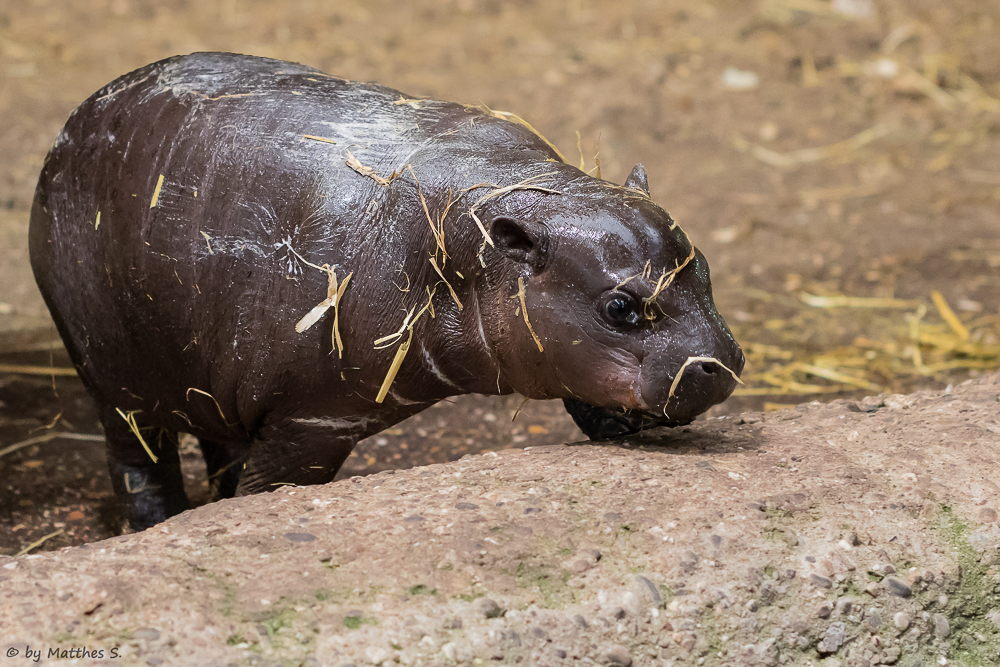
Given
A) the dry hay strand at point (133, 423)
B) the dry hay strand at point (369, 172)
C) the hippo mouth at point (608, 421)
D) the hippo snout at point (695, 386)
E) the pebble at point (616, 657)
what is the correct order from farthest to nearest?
1. the dry hay strand at point (133, 423)
2. the hippo mouth at point (608, 421)
3. the dry hay strand at point (369, 172)
4. the hippo snout at point (695, 386)
5. the pebble at point (616, 657)

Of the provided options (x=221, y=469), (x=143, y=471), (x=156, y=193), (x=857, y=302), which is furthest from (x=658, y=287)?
(x=857, y=302)

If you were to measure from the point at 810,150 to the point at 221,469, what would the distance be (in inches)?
265

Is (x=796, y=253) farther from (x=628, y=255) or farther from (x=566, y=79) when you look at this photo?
(x=628, y=255)

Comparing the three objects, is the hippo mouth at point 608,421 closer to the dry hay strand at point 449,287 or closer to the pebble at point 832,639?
the dry hay strand at point 449,287

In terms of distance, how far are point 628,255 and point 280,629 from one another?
1.56 m

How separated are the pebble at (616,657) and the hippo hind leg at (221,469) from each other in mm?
2446

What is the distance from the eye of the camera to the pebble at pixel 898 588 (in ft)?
10.0

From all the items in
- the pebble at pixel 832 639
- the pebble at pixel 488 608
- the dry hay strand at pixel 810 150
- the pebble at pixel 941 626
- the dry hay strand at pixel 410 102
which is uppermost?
the dry hay strand at pixel 410 102

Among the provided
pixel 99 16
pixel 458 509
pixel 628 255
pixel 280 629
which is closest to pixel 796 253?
pixel 628 255

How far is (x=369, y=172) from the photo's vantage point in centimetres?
364

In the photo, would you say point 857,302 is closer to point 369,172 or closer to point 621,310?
point 621,310

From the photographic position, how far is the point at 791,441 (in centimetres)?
374

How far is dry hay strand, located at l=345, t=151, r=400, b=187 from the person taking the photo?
3627 millimetres

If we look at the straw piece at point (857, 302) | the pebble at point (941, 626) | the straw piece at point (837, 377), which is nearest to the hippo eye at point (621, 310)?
the pebble at point (941, 626)
